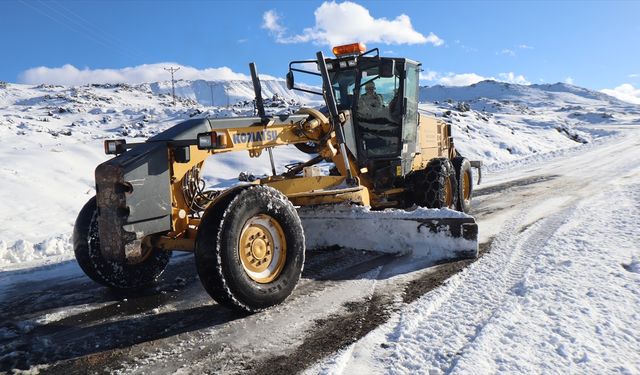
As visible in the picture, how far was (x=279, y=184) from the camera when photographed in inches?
199

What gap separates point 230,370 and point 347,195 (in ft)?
9.39

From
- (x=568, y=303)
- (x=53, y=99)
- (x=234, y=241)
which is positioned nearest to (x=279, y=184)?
(x=234, y=241)

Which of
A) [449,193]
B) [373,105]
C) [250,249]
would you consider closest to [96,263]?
[250,249]

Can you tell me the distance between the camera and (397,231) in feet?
16.6

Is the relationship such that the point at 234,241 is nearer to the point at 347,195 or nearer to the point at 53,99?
the point at 347,195

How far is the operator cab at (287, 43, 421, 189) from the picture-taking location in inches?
249

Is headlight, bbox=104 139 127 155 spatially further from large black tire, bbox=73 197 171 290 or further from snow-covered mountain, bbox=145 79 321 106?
snow-covered mountain, bbox=145 79 321 106

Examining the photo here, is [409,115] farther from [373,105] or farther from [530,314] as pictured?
[530,314]

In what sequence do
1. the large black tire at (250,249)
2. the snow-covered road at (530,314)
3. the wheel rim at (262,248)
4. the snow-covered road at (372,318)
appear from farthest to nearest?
1. the wheel rim at (262,248)
2. the large black tire at (250,249)
3. the snow-covered road at (372,318)
4. the snow-covered road at (530,314)

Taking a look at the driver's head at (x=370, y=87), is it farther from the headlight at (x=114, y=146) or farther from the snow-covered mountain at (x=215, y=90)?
the snow-covered mountain at (x=215, y=90)

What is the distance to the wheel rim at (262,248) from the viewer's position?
3672 millimetres

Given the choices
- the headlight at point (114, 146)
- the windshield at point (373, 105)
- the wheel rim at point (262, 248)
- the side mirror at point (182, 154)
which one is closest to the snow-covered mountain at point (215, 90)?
the windshield at point (373, 105)

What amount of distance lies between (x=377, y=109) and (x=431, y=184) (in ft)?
4.17

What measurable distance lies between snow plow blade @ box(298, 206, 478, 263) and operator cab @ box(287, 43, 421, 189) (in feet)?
3.99
